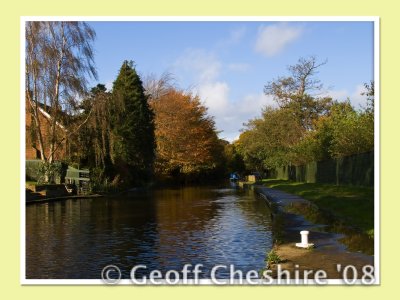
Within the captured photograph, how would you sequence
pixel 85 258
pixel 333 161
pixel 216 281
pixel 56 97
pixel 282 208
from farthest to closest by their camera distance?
pixel 333 161 → pixel 56 97 → pixel 282 208 → pixel 85 258 → pixel 216 281

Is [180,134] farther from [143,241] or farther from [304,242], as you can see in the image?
[304,242]

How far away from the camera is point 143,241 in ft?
48.0

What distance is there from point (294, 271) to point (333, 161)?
27.5 meters

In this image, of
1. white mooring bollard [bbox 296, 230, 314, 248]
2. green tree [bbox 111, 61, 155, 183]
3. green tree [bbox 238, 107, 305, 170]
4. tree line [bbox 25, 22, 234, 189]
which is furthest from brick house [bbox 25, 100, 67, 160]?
green tree [bbox 238, 107, 305, 170]

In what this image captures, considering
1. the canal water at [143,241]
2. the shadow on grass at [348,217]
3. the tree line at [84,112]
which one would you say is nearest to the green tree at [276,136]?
the tree line at [84,112]

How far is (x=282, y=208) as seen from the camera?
22.1 meters

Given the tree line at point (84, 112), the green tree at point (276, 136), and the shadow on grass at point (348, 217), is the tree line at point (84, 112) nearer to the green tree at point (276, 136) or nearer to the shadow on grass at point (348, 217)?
the green tree at point (276, 136)

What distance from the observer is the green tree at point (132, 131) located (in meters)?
45.7

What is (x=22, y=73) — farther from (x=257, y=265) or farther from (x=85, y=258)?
(x=257, y=265)

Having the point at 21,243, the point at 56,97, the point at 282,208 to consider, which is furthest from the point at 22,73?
the point at 56,97

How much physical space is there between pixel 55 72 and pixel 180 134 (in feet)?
115

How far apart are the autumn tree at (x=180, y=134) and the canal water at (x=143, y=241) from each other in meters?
42.7

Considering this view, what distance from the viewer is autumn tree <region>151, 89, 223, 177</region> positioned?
65.6m

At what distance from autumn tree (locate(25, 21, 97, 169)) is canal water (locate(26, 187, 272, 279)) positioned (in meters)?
11.5
